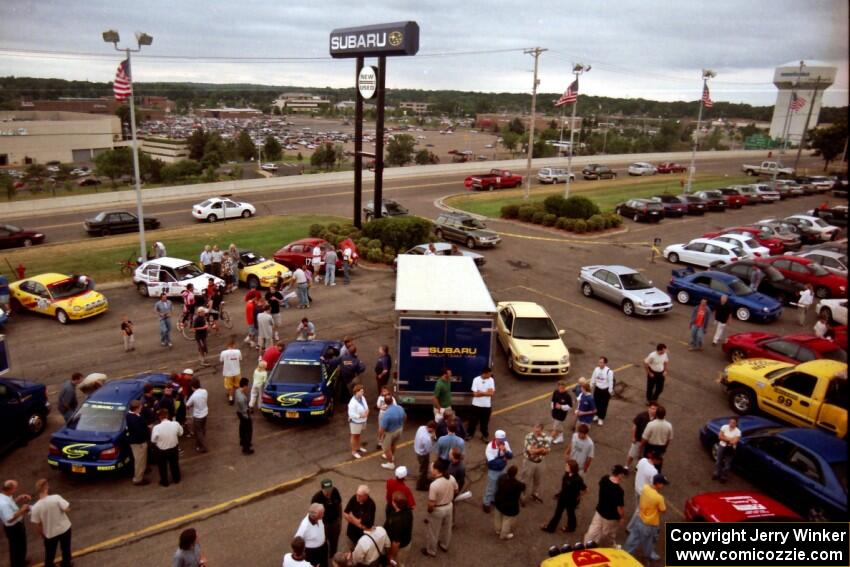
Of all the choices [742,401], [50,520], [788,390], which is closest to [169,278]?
[50,520]

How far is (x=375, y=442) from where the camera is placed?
12.6m

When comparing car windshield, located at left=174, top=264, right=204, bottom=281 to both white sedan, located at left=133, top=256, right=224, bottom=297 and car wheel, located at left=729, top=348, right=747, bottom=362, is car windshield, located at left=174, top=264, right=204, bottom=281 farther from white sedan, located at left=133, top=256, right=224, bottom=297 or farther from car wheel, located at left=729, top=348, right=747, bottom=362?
car wheel, located at left=729, top=348, right=747, bottom=362

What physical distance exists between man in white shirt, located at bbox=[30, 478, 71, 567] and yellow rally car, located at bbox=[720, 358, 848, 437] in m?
13.3

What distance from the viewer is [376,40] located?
27781 millimetres

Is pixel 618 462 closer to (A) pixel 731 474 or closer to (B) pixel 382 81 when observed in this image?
(A) pixel 731 474

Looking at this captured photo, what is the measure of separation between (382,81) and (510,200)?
20.2 m

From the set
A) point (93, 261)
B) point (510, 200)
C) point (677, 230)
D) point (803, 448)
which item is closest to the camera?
point (803, 448)

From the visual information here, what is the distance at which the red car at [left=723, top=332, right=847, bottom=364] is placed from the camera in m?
14.2

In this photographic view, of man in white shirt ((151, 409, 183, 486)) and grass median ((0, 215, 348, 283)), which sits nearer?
man in white shirt ((151, 409, 183, 486))

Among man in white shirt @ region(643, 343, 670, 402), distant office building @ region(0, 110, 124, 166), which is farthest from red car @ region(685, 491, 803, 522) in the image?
distant office building @ region(0, 110, 124, 166)

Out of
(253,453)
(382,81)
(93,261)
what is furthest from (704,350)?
(93,261)

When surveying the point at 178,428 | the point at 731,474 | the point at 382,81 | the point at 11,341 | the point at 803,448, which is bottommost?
the point at 11,341

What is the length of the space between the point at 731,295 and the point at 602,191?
106 ft

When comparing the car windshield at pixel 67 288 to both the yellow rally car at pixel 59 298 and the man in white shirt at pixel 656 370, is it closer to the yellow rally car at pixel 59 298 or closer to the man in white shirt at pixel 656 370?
the yellow rally car at pixel 59 298
